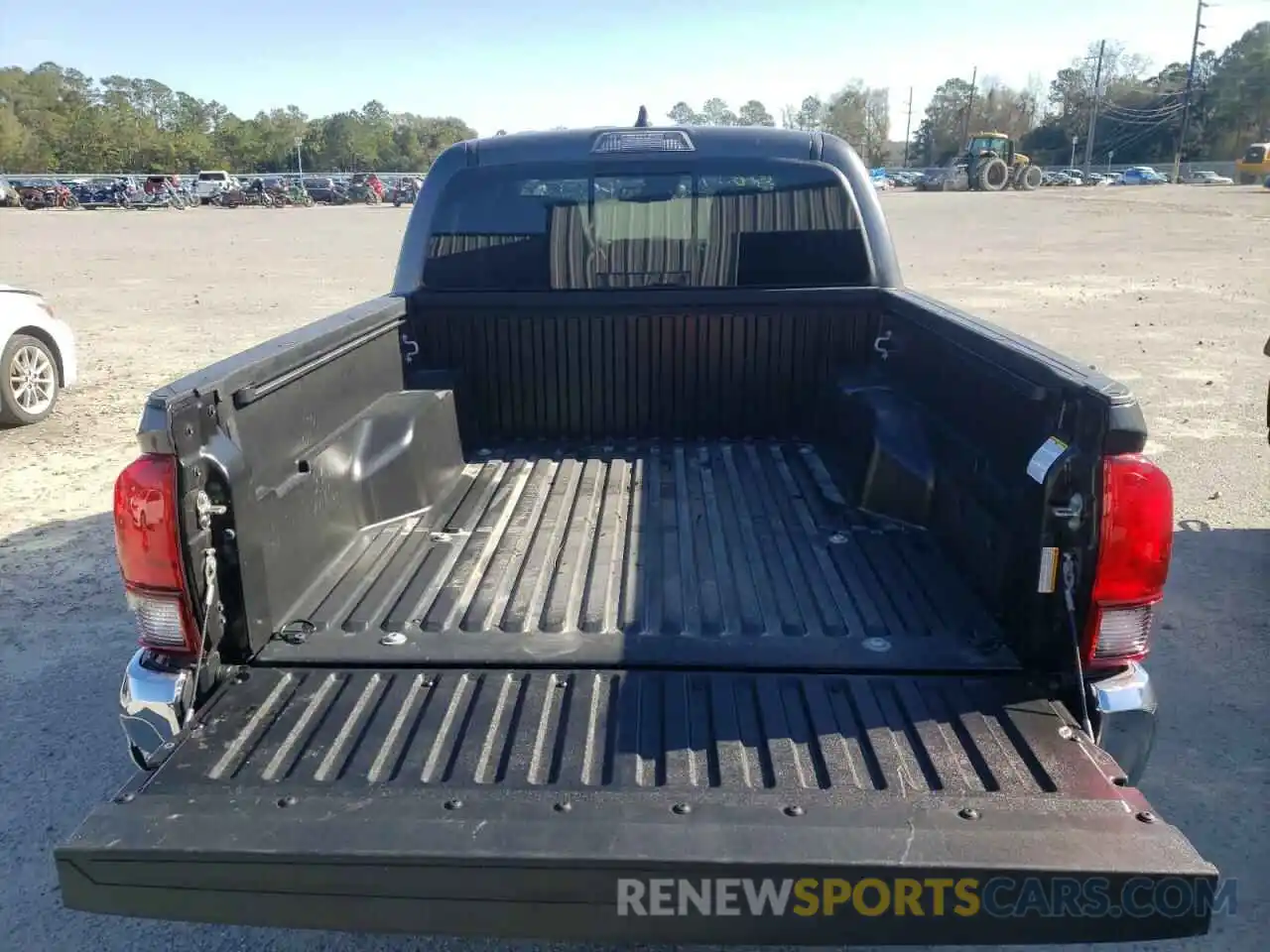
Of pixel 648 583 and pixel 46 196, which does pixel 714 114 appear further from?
pixel 648 583

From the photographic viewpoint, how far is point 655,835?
181 cm

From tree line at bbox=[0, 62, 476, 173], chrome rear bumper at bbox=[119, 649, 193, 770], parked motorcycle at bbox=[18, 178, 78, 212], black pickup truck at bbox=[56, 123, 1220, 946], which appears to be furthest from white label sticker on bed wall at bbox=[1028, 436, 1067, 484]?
tree line at bbox=[0, 62, 476, 173]

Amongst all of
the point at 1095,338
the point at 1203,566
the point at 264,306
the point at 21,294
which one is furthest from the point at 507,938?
the point at 264,306

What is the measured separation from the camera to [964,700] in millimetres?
2301

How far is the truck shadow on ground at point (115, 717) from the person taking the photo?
2764 millimetres

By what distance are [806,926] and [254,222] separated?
140 ft

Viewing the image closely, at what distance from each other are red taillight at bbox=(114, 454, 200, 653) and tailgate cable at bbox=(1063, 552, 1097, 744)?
2.08 metres

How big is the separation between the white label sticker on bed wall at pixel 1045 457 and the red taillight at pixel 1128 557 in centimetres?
14

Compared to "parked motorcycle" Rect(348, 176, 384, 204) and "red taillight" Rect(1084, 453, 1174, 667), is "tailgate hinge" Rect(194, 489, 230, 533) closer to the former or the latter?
"red taillight" Rect(1084, 453, 1174, 667)

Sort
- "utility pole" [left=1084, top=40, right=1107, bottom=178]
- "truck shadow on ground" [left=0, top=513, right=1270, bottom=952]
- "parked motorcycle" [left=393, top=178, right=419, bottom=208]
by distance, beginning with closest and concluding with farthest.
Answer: "truck shadow on ground" [left=0, top=513, right=1270, bottom=952] < "parked motorcycle" [left=393, top=178, right=419, bottom=208] < "utility pole" [left=1084, top=40, right=1107, bottom=178]

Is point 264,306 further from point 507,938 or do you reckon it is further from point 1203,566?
point 507,938

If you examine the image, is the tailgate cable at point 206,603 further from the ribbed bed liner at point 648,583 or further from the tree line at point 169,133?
the tree line at point 169,133
